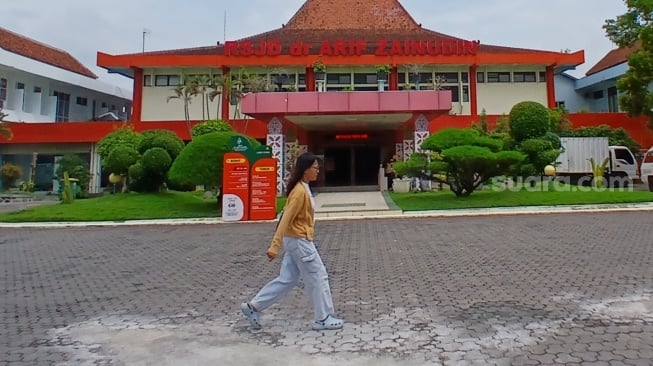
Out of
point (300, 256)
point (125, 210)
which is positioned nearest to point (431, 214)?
point (125, 210)

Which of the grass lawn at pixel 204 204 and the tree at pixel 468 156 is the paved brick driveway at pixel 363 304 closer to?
the tree at pixel 468 156

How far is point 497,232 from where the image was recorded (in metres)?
9.47

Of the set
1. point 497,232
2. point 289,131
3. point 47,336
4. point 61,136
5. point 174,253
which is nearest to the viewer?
point 47,336

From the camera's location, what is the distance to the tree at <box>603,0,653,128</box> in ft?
60.4

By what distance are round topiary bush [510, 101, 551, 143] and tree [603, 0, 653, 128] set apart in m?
5.15

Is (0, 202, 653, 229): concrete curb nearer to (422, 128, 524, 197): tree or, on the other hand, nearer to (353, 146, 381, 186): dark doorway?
(422, 128, 524, 197): tree

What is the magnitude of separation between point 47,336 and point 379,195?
15.5 metres

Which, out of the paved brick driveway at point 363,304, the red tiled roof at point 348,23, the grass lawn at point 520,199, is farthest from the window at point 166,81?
the paved brick driveway at point 363,304

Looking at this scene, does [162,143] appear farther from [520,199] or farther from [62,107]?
[62,107]

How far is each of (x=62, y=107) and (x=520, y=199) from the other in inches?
1202

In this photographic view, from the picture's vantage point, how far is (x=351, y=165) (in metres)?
24.7

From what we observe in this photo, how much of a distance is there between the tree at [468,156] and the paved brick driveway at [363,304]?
5.23 m

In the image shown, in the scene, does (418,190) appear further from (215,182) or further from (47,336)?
(47,336)

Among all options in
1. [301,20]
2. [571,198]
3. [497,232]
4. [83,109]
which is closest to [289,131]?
[571,198]
